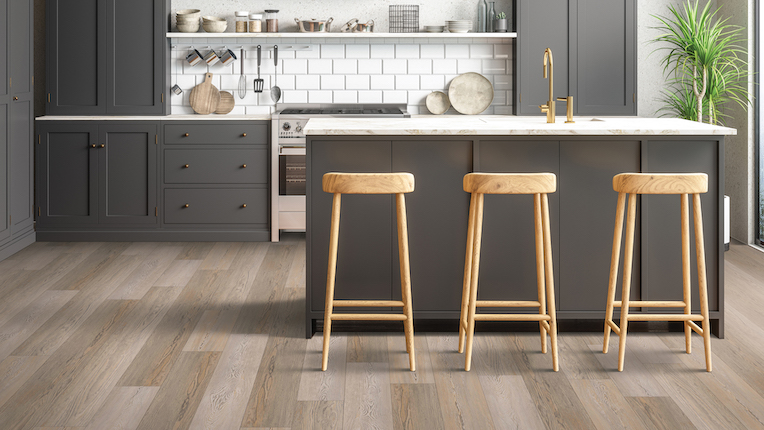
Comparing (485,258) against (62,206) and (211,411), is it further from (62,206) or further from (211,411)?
(62,206)

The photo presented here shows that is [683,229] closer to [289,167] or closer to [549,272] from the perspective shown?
[549,272]

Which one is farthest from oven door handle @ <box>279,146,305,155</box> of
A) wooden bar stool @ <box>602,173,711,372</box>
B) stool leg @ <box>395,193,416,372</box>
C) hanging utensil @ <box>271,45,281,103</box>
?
wooden bar stool @ <box>602,173,711,372</box>

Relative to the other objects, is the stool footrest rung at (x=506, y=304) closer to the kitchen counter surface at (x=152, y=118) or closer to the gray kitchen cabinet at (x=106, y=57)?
the kitchen counter surface at (x=152, y=118)

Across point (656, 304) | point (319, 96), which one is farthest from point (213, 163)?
point (656, 304)

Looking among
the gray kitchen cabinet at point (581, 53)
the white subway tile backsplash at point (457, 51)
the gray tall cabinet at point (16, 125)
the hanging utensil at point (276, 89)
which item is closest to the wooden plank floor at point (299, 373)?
the gray tall cabinet at point (16, 125)

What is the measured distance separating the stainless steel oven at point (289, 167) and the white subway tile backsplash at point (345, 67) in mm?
569

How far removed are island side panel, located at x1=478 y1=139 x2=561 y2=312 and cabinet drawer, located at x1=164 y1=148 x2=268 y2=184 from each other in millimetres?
2604

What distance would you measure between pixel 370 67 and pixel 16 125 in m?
2.70

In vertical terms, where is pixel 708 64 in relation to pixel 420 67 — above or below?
below

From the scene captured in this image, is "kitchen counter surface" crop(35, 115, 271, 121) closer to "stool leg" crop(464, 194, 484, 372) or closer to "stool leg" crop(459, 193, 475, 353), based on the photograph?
"stool leg" crop(459, 193, 475, 353)

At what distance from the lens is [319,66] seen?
19.6ft

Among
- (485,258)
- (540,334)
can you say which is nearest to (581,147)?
(485,258)

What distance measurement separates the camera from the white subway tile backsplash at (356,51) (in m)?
5.95

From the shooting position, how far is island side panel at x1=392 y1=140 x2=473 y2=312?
3227mm
